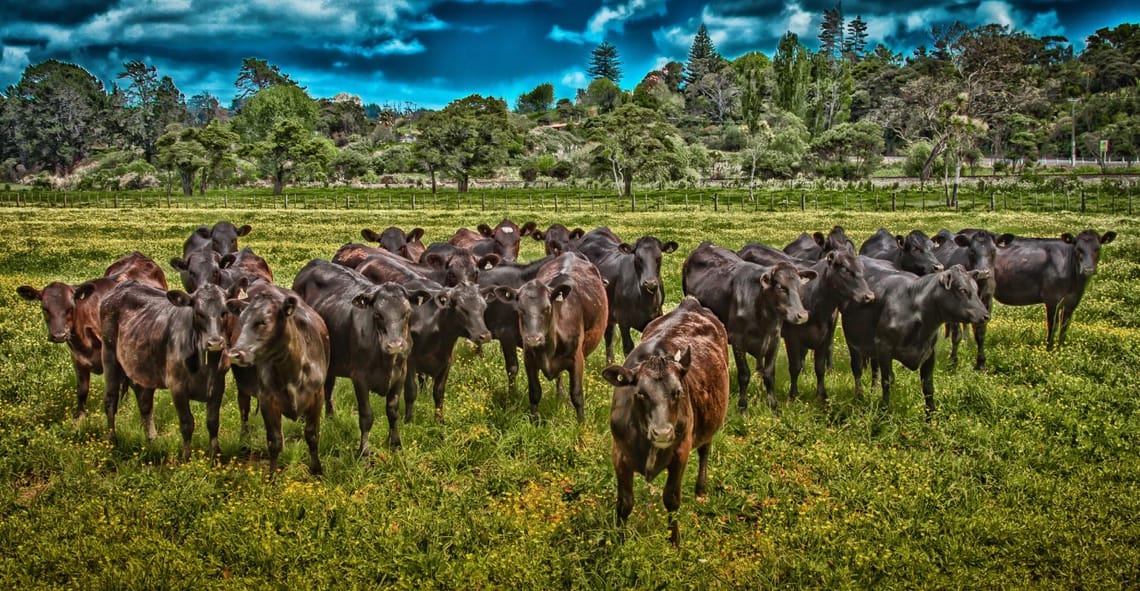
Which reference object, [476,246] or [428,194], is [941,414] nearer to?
[476,246]

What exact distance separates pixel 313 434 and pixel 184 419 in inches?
60.5

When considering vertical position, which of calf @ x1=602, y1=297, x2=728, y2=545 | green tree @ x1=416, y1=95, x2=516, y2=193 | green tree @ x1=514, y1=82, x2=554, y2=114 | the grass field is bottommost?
the grass field

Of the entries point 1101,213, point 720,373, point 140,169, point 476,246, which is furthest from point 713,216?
point 140,169

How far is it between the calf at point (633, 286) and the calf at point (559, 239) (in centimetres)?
166

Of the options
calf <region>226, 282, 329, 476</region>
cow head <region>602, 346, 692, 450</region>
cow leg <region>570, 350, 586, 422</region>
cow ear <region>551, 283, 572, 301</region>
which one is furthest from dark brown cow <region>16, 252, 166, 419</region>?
cow head <region>602, 346, 692, 450</region>

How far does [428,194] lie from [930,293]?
57.3 m

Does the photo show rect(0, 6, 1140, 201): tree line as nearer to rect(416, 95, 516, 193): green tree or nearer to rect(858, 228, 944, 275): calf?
rect(416, 95, 516, 193): green tree

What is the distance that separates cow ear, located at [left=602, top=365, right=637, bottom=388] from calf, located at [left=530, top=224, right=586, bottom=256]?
860 centimetres

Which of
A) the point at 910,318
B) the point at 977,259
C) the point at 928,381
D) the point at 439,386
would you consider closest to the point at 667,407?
the point at 439,386

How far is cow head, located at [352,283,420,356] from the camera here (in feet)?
24.9

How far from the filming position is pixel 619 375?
5562 millimetres

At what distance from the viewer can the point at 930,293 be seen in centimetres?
892

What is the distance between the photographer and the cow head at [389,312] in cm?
758

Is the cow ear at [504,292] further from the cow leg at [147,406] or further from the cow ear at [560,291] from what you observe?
the cow leg at [147,406]
